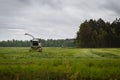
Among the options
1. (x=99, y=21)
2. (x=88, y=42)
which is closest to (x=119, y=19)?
(x=99, y=21)

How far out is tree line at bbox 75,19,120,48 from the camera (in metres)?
115

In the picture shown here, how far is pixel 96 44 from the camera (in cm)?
11769

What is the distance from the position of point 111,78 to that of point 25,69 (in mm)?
5444

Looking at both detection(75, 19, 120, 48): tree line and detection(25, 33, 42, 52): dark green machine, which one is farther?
detection(75, 19, 120, 48): tree line

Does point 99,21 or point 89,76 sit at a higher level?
point 99,21

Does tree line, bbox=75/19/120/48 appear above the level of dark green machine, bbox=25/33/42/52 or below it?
above

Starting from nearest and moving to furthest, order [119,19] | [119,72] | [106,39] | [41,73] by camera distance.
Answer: [41,73]
[119,72]
[106,39]
[119,19]

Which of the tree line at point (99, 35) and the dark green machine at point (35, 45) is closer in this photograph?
the dark green machine at point (35, 45)

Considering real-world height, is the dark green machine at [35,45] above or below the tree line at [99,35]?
below

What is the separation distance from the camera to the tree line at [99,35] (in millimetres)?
114875

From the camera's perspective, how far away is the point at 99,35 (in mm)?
116688

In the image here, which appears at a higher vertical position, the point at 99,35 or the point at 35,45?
the point at 99,35

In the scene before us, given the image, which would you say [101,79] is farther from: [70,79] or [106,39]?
[106,39]

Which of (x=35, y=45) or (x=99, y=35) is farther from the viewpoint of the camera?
(x=99, y=35)
